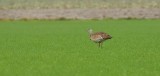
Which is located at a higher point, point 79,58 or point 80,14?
point 80,14

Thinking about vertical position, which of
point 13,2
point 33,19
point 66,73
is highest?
point 13,2

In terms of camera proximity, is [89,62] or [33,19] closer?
[89,62]

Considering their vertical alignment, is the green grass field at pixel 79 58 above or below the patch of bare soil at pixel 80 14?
below

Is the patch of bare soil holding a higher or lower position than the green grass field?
higher

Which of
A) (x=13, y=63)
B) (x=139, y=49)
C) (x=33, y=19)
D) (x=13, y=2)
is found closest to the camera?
(x=13, y=63)

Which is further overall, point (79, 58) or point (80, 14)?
point (80, 14)

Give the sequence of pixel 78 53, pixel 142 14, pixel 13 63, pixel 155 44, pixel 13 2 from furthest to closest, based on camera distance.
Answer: pixel 13 2 → pixel 142 14 → pixel 155 44 → pixel 78 53 → pixel 13 63

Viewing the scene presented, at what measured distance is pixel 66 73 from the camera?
14.0 metres

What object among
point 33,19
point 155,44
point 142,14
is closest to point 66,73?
point 155,44

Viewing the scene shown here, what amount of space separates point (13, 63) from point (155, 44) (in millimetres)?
7495

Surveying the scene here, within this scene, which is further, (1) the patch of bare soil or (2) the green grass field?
(1) the patch of bare soil

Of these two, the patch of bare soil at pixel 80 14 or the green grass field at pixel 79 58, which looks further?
the patch of bare soil at pixel 80 14

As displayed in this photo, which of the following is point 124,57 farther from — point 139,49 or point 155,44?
point 155,44

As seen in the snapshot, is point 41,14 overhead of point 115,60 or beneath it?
overhead
